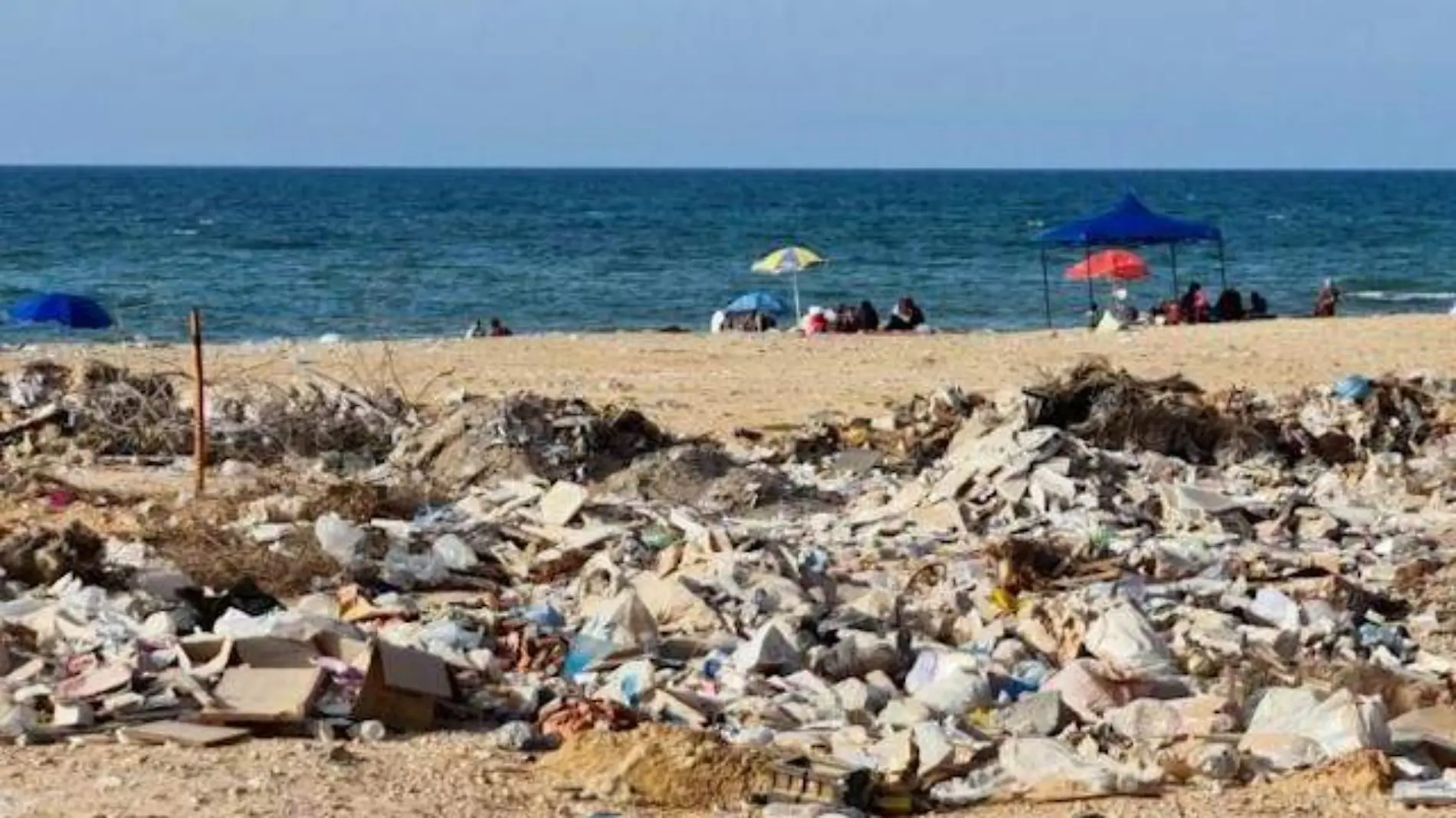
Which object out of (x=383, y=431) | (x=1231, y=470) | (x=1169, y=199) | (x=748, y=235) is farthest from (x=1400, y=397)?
(x=1169, y=199)

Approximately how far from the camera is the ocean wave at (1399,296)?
120 feet

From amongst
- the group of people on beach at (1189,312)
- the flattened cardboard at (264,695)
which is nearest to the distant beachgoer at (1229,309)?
the group of people on beach at (1189,312)

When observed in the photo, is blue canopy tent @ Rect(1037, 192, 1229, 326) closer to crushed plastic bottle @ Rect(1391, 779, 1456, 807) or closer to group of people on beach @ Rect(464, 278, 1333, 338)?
group of people on beach @ Rect(464, 278, 1333, 338)

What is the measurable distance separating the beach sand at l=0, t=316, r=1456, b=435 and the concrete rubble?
2417 mm

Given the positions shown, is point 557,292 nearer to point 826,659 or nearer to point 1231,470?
point 1231,470

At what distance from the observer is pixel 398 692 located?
806 cm

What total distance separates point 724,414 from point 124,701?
9287 mm

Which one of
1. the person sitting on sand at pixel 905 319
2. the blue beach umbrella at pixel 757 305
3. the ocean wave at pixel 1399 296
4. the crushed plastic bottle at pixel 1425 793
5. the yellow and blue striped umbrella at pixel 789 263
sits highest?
the yellow and blue striped umbrella at pixel 789 263

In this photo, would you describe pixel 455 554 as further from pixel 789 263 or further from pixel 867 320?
pixel 789 263

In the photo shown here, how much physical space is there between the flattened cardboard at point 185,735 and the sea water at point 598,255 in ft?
67.0

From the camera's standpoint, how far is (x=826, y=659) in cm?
893

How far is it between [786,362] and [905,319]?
5291mm

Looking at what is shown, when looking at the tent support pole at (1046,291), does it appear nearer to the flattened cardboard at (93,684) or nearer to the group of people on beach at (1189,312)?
the group of people on beach at (1189,312)

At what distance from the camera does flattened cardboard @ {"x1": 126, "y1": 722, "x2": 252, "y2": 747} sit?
7645 mm
